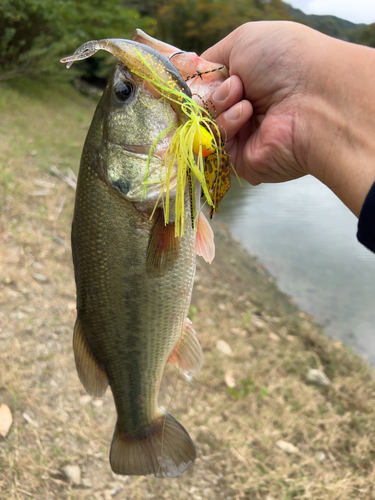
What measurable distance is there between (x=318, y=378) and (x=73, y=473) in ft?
7.76

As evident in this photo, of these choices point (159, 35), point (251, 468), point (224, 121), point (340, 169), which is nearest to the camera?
point (340, 169)

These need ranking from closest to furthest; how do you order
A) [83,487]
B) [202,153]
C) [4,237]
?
[202,153], [83,487], [4,237]

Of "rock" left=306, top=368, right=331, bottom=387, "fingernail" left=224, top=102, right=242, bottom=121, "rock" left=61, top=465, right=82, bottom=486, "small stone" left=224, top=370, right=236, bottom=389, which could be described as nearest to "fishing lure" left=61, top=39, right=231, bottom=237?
"fingernail" left=224, top=102, right=242, bottom=121

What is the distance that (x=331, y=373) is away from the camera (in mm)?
3803

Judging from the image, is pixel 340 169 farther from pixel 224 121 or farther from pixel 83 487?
pixel 83 487

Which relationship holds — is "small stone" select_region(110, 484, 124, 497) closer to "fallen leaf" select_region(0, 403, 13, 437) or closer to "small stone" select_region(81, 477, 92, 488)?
"small stone" select_region(81, 477, 92, 488)

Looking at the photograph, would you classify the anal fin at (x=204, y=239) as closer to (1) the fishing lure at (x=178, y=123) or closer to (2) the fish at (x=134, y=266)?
(2) the fish at (x=134, y=266)

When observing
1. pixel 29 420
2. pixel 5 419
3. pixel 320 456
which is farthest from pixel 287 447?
pixel 5 419

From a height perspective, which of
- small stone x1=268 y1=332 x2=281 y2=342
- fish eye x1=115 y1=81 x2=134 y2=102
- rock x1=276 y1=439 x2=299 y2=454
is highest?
fish eye x1=115 y1=81 x2=134 y2=102

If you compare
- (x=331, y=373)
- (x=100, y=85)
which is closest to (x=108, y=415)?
(x=331, y=373)

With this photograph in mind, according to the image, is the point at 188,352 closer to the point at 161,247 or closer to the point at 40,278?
the point at 161,247

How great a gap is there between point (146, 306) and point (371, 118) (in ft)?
3.72

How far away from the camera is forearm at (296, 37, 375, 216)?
1406 millimetres

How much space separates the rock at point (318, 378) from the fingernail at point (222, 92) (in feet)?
9.63
